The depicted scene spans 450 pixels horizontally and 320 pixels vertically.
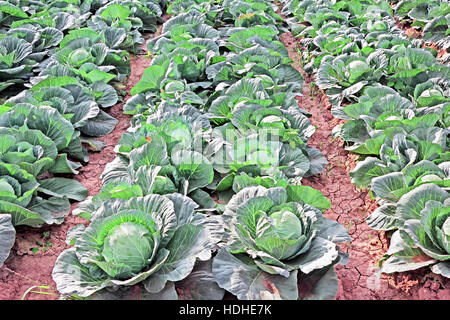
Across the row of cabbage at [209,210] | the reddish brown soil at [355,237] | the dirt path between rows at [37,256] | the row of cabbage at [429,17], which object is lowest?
the dirt path between rows at [37,256]

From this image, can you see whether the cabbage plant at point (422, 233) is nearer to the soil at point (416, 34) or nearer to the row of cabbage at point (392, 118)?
the row of cabbage at point (392, 118)

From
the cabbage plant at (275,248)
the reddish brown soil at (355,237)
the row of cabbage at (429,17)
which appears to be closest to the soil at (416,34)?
the row of cabbage at (429,17)

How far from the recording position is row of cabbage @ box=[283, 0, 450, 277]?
10.4 feet

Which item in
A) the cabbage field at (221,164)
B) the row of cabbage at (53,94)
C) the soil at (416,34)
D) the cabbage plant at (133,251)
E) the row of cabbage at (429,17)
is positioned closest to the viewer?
the cabbage plant at (133,251)

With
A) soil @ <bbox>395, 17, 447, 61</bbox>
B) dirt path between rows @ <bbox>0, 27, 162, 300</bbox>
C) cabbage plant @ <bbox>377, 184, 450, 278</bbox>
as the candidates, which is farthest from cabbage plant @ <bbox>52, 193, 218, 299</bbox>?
soil @ <bbox>395, 17, 447, 61</bbox>

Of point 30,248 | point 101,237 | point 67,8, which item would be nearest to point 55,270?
point 101,237

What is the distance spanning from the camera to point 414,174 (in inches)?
140

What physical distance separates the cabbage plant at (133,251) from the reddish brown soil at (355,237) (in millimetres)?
1165

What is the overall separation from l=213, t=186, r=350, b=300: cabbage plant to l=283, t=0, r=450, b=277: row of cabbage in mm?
556

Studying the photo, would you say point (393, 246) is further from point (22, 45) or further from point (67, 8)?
point (67, 8)

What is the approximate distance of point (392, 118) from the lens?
4301 millimetres

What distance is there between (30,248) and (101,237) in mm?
1002

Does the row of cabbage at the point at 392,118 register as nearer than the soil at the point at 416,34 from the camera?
Yes

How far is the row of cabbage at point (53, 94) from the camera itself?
3719 mm
